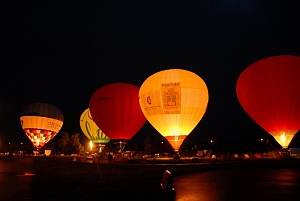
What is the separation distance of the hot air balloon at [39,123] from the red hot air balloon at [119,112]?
579 inches

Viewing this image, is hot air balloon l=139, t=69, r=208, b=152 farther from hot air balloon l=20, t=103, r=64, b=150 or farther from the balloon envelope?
hot air balloon l=20, t=103, r=64, b=150

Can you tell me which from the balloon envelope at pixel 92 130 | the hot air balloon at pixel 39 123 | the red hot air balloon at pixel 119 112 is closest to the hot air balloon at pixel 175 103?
the red hot air balloon at pixel 119 112

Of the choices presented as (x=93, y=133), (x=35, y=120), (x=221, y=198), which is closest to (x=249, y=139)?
(x=93, y=133)

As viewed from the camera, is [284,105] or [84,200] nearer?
[84,200]

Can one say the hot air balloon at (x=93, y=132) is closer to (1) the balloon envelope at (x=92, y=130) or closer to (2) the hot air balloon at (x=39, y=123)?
(1) the balloon envelope at (x=92, y=130)

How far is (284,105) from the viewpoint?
2772 centimetres

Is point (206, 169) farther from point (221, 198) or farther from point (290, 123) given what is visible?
point (221, 198)

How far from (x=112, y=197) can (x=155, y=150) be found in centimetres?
7723

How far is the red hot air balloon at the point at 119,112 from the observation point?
114 feet

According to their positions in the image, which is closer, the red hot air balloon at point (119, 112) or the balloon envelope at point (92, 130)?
the red hot air balloon at point (119, 112)

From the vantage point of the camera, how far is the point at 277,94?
91.0ft

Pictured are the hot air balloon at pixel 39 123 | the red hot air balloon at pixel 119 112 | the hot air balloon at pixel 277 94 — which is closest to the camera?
the hot air balloon at pixel 277 94

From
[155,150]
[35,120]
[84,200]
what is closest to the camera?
[84,200]

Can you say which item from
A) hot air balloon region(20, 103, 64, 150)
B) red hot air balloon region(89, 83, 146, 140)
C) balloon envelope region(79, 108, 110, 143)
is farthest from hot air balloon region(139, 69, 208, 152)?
hot air balloon region(20, 103, 64, 150)
